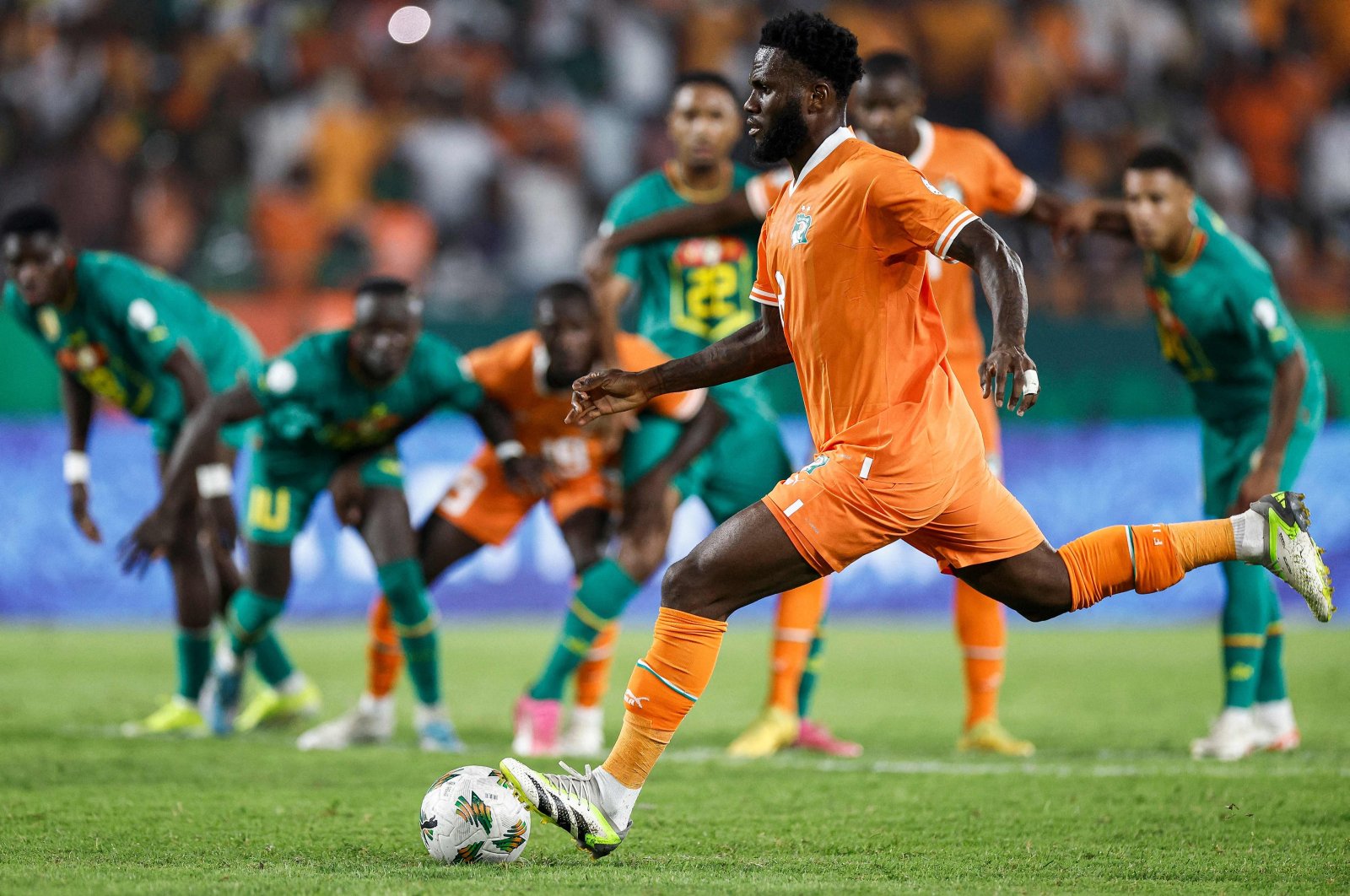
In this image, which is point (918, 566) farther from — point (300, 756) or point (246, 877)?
point (246, 877)

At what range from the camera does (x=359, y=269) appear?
1208cm

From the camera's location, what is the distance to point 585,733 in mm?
6656

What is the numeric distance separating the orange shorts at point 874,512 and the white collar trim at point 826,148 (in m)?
0.78

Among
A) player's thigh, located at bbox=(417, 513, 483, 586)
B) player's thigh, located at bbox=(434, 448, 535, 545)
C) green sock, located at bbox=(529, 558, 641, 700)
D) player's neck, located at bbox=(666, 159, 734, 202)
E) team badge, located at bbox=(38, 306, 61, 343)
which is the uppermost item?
player's neck, located at bbox=(666, 159, 734, 202)

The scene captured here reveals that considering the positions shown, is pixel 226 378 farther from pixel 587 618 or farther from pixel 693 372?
pixel 693 372

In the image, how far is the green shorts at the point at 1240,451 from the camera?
646 centimetres

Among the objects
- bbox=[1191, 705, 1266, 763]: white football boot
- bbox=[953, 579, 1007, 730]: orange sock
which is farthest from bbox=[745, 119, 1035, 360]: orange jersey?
bbox=[1191, 705, 1266, 763]: white football boot

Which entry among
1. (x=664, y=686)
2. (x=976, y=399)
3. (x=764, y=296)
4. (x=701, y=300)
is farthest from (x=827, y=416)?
(x=701, y=300)

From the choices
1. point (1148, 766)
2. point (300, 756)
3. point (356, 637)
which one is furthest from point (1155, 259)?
point (356, 637)

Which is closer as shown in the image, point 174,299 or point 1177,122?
point 174,299

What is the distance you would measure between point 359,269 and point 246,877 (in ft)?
28.6

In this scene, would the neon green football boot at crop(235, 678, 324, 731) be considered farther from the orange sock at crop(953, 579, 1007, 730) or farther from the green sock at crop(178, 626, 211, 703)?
the orange sock at crop(953, 579, 1007, 730)

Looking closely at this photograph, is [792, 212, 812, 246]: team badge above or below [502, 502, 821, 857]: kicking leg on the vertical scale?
above

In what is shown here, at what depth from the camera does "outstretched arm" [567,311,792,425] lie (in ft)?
14.3
